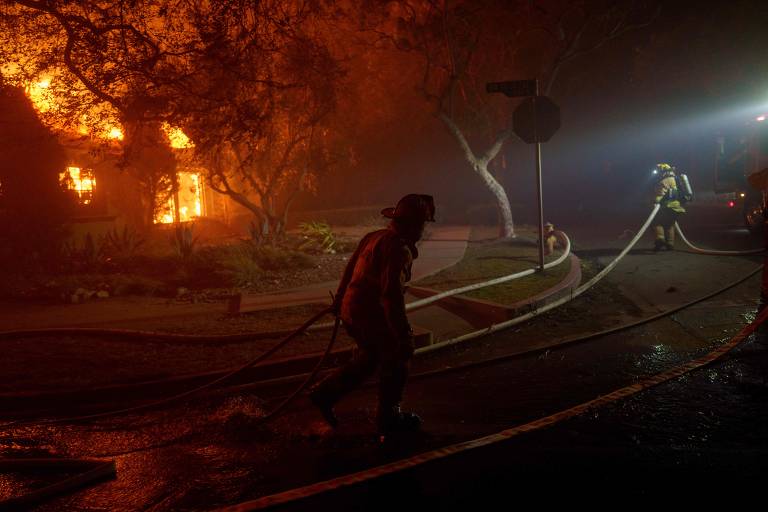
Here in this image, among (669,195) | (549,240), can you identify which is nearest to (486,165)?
(549,240)

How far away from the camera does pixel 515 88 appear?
33.0 ft

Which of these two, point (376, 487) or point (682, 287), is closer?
point (376, 487)

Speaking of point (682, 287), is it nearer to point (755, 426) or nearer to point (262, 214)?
point (755, 426)

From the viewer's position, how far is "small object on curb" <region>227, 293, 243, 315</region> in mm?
9002

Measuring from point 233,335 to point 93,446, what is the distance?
8.20 feet

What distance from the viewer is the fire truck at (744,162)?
15480mm

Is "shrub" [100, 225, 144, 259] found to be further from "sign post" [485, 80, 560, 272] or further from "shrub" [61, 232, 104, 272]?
"sign post" [485, 80, 560, 272]

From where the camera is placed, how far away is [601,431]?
445cm

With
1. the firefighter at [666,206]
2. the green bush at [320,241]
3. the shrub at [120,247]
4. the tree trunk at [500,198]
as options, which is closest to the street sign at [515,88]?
the firefighter at [666,206]

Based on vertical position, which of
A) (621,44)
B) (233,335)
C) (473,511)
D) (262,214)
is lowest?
(473,511)

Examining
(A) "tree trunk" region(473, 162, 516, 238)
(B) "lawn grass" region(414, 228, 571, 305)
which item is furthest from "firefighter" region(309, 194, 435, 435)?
(A) "tree trunk" region(473, 162, 516, 238)

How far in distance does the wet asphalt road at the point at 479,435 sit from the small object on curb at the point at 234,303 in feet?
10.9

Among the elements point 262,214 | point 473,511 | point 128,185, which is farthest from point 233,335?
point 128,185

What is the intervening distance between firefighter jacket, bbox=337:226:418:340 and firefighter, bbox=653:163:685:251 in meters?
10.3
